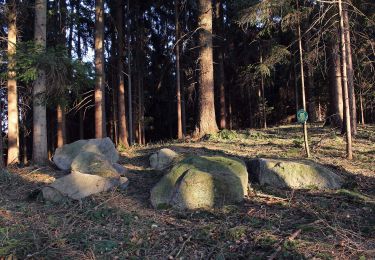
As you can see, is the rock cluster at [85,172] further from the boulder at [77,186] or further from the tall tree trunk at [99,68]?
the tall tree trunk at [99,68]

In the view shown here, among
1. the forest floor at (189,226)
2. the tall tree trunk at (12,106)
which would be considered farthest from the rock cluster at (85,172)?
the tall tree trunk at (12,106)

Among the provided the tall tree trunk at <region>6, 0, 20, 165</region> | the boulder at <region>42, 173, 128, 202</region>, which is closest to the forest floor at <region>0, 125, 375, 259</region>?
A: the boulder at <region>42, 173, 128, 202</region>

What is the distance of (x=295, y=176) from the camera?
8.19 metres

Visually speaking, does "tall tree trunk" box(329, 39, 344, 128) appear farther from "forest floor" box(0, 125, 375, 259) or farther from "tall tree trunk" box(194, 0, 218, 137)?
"forest floor" box(0, 125, 375, 259)

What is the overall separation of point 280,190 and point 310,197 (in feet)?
2.31

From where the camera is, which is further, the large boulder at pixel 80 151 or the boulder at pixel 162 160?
the large boulder at pixel 80 151

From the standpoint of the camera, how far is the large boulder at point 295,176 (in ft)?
26.5

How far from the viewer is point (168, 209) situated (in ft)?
22.3

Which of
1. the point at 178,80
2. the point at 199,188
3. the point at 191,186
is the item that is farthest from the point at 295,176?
the point at 178,80

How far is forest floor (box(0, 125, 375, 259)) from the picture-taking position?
4.99 metres

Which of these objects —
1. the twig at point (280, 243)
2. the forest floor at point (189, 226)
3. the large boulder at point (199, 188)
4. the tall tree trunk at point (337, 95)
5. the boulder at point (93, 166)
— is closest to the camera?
the twig at point (280, 243)

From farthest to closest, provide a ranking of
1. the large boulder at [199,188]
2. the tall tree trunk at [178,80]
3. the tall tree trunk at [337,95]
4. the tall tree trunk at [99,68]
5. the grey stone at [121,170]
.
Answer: the tall tree trunk at [178,80] → the tall tree trunk at [337,95] → the tall tree trunk at [99,68] → the grey stone at [121,170] → the large boulder at [199,188]

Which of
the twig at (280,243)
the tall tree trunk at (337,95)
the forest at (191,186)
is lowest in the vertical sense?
the twig at (280,243)

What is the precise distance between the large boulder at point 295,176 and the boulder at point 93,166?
3202mm
